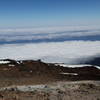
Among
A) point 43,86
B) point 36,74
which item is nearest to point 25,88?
point 43,86

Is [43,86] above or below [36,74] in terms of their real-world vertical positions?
above

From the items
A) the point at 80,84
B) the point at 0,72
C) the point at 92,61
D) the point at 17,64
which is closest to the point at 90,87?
the point at 80,84

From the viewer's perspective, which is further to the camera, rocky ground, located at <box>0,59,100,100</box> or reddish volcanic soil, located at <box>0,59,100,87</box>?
reddish volcanic soil, located at <box>0,59,100,87</box>

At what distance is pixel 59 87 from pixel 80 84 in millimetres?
1966

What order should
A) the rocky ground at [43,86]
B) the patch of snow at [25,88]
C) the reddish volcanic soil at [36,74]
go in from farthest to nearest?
the reddish volcanic soil at [36,74]
the patch of snow at [25,88]
the rocky ground at [43,86]

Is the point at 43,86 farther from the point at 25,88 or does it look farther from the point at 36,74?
the point at 36,74

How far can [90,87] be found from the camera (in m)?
25.2

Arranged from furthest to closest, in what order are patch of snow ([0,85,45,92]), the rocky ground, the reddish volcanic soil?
the reddish volcanic soil < patch of snow ([0,85,45,92]) < the rocky ground

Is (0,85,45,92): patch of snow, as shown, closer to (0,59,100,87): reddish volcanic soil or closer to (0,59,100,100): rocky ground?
(0,59,100,100): rocky ground

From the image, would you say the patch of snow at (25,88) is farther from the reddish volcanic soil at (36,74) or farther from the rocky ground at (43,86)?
the reddish volcanic soil at (36,74)

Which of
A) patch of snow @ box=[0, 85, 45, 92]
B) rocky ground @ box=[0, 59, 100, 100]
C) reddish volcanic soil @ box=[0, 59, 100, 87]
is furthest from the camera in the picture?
reddish volcanic soil @ box=[0, 59, 100, 87]

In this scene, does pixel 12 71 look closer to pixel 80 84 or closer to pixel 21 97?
pixel 80 84

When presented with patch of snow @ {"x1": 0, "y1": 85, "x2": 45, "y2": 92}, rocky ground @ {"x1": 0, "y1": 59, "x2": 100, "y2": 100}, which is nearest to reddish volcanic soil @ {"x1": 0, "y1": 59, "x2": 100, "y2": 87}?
rocky ground @ {"x1": 0, "y1": 59, "x2": 100, "y2": 100}

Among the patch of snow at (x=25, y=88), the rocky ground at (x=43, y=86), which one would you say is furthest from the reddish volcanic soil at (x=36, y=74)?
the patch of snow at (x=25, y=88)
